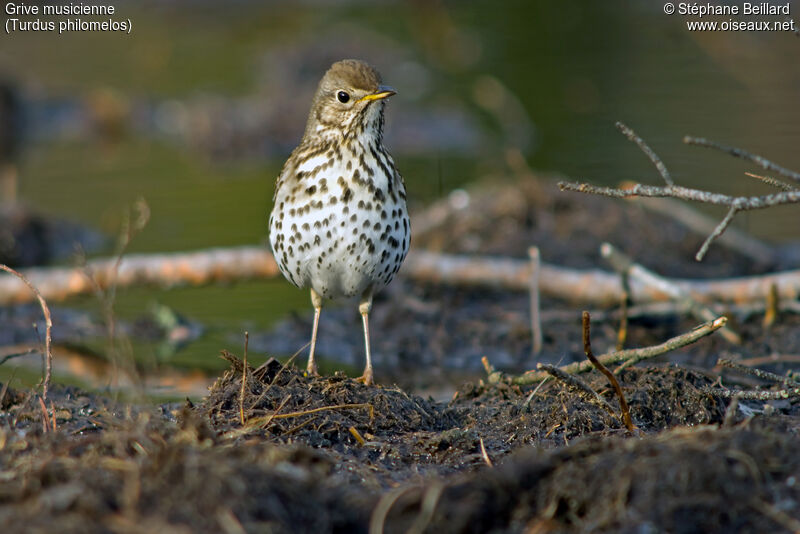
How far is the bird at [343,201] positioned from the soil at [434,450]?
673 mm

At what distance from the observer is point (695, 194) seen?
14.8 ft

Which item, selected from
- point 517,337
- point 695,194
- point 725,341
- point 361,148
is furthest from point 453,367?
point 695,194

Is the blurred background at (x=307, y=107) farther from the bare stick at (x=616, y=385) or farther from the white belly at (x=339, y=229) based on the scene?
the bare stick at (x=616, y=385)

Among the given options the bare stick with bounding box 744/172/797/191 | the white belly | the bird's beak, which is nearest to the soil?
the white belly

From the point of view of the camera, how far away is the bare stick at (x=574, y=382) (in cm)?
494

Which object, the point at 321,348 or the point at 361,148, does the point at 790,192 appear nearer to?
the point at 361,148

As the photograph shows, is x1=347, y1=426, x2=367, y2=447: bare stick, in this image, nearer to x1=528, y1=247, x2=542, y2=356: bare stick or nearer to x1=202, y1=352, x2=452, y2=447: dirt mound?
x1=202, y1=352, x2=452, y2=447: dirt mound

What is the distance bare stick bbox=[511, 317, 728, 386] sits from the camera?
5125mm

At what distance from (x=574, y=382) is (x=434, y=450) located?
76 centimetres

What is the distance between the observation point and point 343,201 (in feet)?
18.9

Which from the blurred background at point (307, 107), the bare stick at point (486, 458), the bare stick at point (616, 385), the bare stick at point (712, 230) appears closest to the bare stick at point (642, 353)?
the bare stick at point (616, 385)

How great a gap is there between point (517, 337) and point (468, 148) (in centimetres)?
742

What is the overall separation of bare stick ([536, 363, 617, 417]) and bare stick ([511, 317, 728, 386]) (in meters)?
0.07

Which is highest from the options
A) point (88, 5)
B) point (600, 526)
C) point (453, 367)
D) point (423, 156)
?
point (88, 5)
